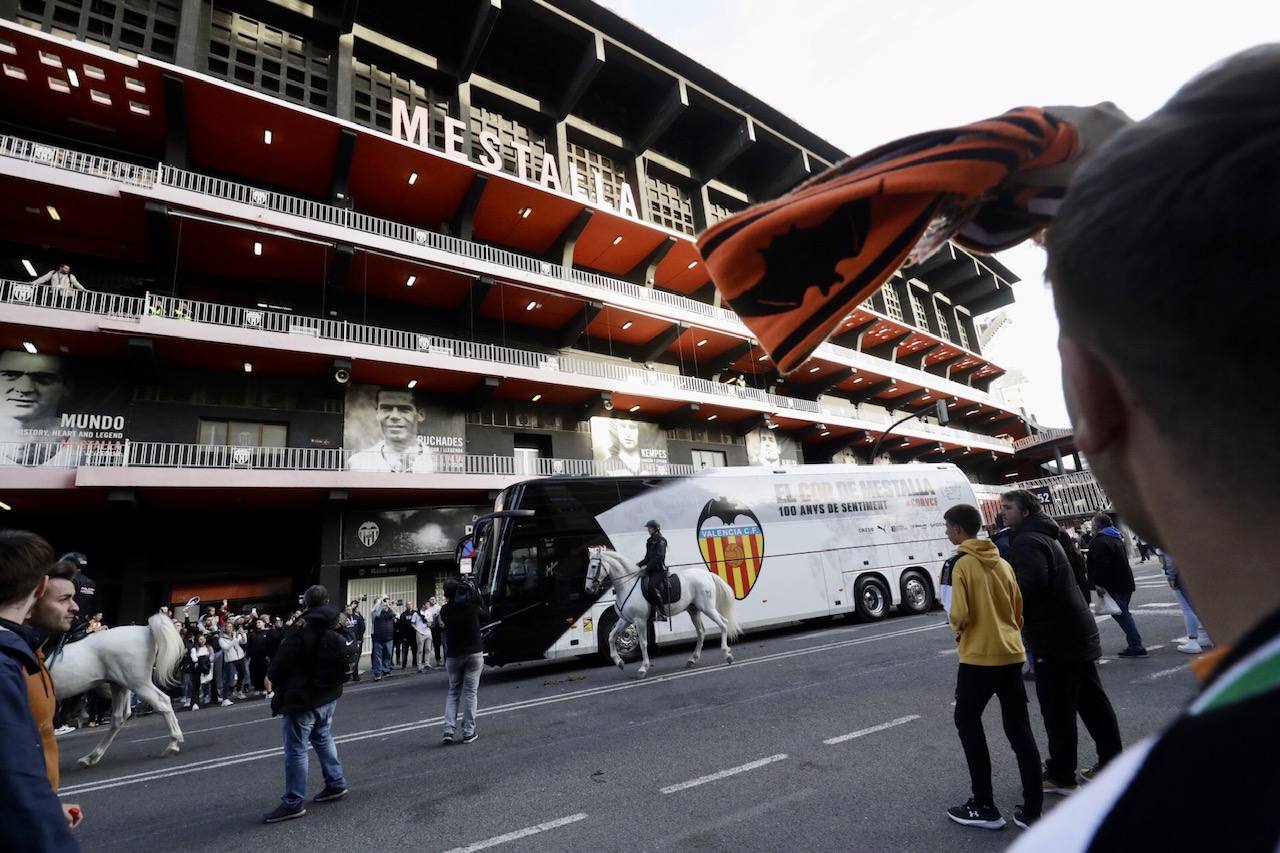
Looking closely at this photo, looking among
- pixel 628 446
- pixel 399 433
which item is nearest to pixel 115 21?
pixel 399 433

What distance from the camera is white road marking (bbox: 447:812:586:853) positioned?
3926mm

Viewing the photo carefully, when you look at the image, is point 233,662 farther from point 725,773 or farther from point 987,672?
point 987,672

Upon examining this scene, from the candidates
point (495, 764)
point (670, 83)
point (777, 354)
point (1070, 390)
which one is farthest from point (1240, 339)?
point (670, 83)

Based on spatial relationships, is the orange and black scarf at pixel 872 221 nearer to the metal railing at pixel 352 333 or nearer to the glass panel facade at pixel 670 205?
the metal railing at pixel 352 333

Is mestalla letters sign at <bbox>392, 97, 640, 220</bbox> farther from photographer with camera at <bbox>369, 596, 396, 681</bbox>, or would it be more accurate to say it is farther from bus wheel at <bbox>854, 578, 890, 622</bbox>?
bus wheel at <bbox>854, 578, 890, 622</bbox>

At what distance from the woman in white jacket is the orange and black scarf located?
15.7 metres

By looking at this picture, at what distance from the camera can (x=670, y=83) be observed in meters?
24.5

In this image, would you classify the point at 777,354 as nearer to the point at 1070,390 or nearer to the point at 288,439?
the point at 1070,390

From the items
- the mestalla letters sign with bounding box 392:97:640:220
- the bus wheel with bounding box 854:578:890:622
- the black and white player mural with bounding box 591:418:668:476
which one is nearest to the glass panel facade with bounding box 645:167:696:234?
the mestalla letters sign with bounding box 392:97:640:220

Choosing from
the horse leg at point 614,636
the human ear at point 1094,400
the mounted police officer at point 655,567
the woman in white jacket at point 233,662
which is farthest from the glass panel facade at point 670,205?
the human ear at point 1094,400

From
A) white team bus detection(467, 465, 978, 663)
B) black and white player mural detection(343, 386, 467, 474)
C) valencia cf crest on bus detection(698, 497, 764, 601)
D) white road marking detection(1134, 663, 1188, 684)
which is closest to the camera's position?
white road marking detection(1134, 663, 1188, 684)

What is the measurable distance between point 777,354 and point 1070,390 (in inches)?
29.2

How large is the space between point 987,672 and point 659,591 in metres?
7.48

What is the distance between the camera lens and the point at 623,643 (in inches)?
A: 472
